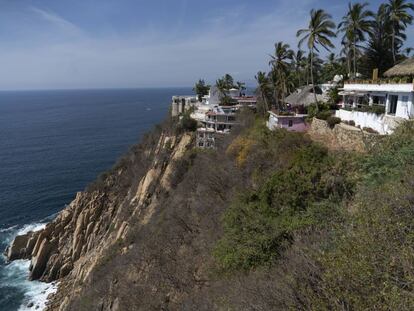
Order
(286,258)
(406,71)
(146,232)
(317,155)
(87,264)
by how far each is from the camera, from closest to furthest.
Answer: (286,258) < (317,155) < (406,71) < (146,232) < (87,264)

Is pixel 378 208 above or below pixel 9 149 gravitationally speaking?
above

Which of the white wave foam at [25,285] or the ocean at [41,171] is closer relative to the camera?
the white wave foam at [25,285]

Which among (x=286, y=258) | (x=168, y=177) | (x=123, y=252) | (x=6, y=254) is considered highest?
(x=286, y=258)

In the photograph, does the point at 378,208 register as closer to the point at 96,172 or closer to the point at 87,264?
the point at 87,264

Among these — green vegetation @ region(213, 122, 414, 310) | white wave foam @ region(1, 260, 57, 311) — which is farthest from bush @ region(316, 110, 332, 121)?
white wave foam @ region(1, 260, 57, 311)

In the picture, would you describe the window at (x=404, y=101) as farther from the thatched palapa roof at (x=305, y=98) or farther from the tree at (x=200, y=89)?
the tree at (x=200, y=89)

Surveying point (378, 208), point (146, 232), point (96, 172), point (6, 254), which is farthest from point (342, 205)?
point (96, 172)

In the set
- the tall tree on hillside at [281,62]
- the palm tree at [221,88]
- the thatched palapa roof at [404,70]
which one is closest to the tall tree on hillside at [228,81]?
the palm tree at [221,88]

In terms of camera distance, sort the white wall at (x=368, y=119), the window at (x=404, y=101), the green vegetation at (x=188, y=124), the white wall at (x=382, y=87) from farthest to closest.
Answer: the green vegetation at (x=188, y=124)
the white wall at (x=368, y=119)
the window at (x=404, y=101)
the white wall at (x=382, y=87)
